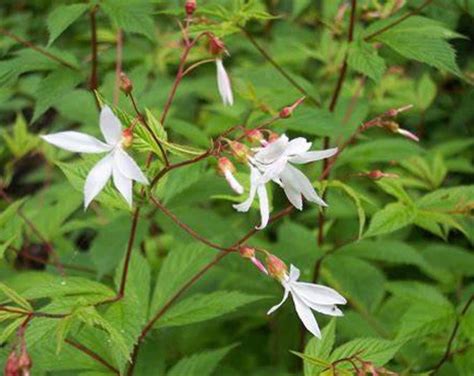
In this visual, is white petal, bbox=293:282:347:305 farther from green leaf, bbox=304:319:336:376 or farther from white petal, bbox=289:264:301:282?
green leaf, bbox=304:319:336:376

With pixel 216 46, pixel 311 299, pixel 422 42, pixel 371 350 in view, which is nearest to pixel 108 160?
pixel 311 299

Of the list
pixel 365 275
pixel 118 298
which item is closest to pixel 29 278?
pixel 118 298

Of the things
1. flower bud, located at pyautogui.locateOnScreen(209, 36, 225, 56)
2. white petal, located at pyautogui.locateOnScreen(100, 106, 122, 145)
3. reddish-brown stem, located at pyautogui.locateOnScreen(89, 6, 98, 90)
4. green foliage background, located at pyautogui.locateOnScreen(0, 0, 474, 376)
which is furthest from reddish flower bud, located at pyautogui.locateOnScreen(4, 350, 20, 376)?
reddish-brown stem, located at pyautogui.locateOnScreen(89, 6, 98, 90)

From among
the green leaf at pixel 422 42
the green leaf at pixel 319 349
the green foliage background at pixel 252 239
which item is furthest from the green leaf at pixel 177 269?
the green leaf at pixel 422 42

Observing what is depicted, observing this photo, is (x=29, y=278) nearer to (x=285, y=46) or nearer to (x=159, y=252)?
(x=159, y=252)

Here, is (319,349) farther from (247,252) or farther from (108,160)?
(108,160)

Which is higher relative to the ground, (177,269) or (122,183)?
(122,183)
